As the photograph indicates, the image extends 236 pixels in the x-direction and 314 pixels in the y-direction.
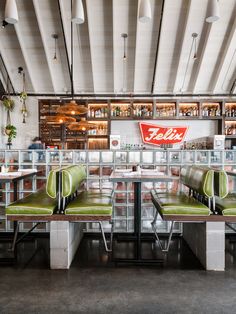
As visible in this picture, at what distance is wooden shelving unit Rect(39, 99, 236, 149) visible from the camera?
7.70m

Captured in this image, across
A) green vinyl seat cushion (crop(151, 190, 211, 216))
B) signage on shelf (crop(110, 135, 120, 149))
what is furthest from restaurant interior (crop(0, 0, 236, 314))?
signage on shelf (crop(110, 135, 120, 149))

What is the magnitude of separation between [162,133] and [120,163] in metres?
4.30

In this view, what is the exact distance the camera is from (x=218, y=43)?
6.61m

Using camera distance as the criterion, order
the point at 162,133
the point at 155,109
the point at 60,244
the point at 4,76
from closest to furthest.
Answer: the point at 60,244 < the point at 4,76 < the point at 155,109 < the point at 162,133

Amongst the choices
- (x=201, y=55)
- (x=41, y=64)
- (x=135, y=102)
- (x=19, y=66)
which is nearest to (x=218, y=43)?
(x=201, y=55)

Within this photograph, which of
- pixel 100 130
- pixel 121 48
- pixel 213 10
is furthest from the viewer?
pixel 100 130

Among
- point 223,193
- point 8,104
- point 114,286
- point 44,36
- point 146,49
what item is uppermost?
point 44,36

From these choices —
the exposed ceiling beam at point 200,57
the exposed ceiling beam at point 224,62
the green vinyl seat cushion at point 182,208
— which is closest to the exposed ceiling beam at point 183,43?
the exposed ceiling beam at point 200,57

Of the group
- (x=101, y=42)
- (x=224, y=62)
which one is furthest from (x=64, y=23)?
(x=224, y=62)

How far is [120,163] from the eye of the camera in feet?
13.0

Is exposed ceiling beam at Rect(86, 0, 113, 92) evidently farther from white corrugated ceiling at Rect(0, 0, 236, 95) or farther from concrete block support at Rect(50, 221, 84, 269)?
concrete block support at Rect(50, 221, 84, 269)

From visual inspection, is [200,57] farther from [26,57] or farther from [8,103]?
[8,103]

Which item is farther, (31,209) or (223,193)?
(31,209)

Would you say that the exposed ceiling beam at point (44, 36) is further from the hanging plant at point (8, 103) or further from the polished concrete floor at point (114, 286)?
the polished concrete floor at point (114, 286)
